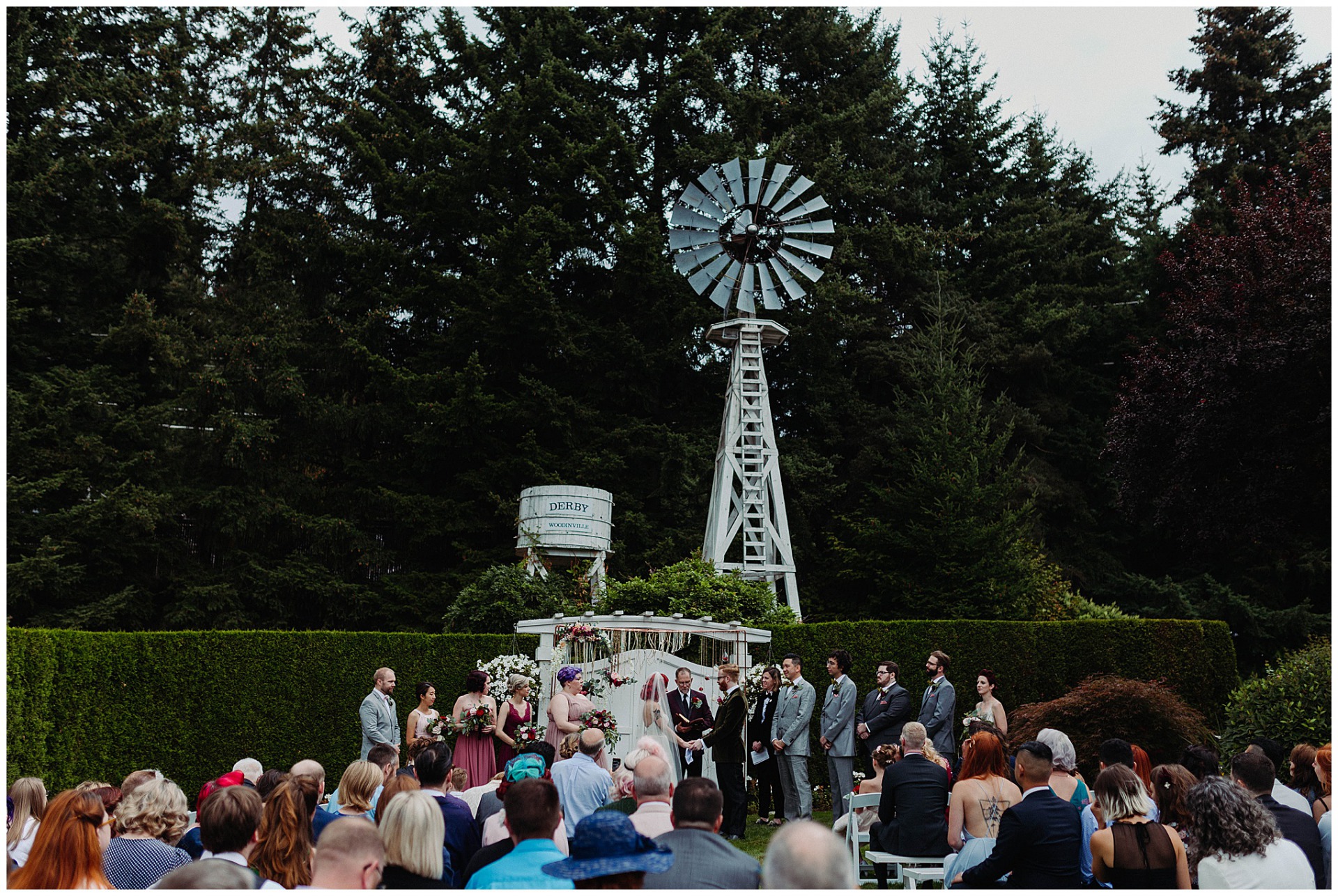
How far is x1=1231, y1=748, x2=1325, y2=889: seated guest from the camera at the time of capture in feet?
16.3

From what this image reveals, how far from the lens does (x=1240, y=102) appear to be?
26.8m

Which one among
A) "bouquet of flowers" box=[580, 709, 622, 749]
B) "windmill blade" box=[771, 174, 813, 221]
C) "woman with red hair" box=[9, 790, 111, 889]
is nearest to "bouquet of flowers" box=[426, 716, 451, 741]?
"bouquet of flowers" box=[580, 709, 622, 749]

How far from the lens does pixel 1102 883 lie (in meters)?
4.81

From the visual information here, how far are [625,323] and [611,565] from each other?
6563 millimetres

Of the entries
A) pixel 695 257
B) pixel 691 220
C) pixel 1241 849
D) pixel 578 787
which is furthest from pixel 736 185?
pixel 1241 849

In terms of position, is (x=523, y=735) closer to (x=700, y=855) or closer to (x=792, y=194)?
(x=700, y=855)

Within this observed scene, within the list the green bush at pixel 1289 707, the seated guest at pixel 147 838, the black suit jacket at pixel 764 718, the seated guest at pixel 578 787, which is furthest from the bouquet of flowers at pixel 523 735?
the green bush at pixel 1289 707

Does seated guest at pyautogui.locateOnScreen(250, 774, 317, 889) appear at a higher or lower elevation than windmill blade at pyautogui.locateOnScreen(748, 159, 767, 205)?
lower

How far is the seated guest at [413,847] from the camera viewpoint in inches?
163

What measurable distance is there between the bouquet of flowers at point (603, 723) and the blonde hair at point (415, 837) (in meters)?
4.99

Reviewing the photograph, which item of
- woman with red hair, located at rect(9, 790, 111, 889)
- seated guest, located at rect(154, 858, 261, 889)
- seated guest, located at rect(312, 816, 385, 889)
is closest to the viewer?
seated guest, located at rect(154, 858, 261, 889)

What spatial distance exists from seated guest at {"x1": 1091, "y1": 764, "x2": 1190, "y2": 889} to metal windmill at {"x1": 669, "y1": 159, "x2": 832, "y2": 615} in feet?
45.5

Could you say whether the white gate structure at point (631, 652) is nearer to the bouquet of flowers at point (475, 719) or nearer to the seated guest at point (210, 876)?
the bouquet of flowers at point (475, 719)

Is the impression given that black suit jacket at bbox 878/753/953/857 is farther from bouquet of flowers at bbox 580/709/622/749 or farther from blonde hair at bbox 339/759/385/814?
bouquet of flowers at bbox 580/709/622/749
